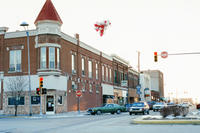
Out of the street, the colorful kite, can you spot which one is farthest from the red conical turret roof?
the street

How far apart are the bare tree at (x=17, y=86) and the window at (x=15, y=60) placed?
1.49 metres

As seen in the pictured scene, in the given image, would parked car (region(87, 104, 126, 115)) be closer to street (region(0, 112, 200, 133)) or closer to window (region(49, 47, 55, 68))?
window (region(49, 47, 55, 68))

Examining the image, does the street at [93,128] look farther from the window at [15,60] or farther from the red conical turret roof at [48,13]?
the red conical turret roof at [48,13]

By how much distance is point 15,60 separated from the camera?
1633 inches

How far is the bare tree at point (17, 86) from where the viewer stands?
121 ft

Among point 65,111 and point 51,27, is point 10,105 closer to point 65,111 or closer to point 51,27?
point 65,111

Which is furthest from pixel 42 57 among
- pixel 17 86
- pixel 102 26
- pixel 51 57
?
pixel 102 26

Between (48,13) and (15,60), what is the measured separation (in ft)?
25.8

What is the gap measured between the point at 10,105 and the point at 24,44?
8.26 m

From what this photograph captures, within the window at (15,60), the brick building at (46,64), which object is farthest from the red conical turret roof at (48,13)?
the window at (15,60)

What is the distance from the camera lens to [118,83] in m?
68.7

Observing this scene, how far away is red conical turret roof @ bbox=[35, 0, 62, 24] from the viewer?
3941 cm

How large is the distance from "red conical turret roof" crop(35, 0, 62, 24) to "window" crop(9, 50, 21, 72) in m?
5.37

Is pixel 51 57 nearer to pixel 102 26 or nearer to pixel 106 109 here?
pixel 106 109
